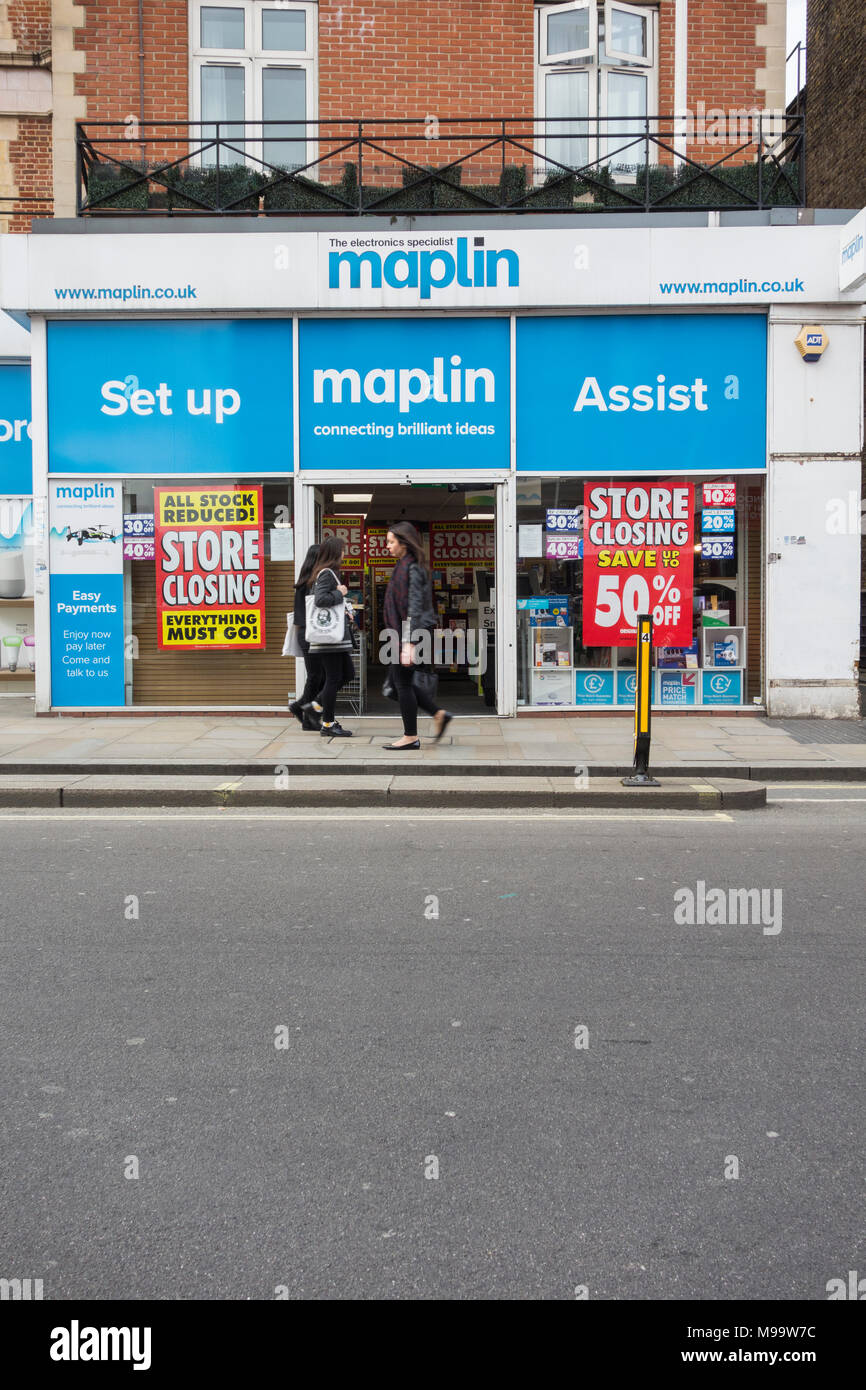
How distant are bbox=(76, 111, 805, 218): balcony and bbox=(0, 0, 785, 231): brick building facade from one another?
21cm

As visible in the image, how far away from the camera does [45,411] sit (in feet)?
42.3

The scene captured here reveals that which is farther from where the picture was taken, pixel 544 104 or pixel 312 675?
pixel 544 104

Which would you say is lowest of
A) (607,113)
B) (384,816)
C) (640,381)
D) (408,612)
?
(384,816)

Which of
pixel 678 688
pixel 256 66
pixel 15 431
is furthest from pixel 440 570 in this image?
pixel 256 66

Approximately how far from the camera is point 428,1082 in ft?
12.6

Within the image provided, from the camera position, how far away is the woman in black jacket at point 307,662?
11234 mm

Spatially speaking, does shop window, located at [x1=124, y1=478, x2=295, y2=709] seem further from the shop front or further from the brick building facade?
the brick building facade

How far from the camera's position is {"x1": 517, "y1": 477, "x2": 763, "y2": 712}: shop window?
514 inches

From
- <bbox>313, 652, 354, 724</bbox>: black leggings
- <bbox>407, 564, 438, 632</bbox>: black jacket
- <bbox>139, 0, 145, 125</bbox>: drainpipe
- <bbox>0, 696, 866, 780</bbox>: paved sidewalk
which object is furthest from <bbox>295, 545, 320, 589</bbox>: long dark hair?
<bbox>139, 0, 145, 125</bbox>: drainpipe

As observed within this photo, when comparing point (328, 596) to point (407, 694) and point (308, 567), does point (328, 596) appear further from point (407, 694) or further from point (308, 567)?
point (407, 694)

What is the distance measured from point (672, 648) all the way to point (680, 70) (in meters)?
6.56

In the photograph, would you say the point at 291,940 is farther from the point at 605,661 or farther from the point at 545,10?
the point at 545,10

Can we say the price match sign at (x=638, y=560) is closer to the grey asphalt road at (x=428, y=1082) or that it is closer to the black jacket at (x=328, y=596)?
the black jacket at (x=328, y=596)

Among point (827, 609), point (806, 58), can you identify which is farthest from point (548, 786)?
point (806, 58)
